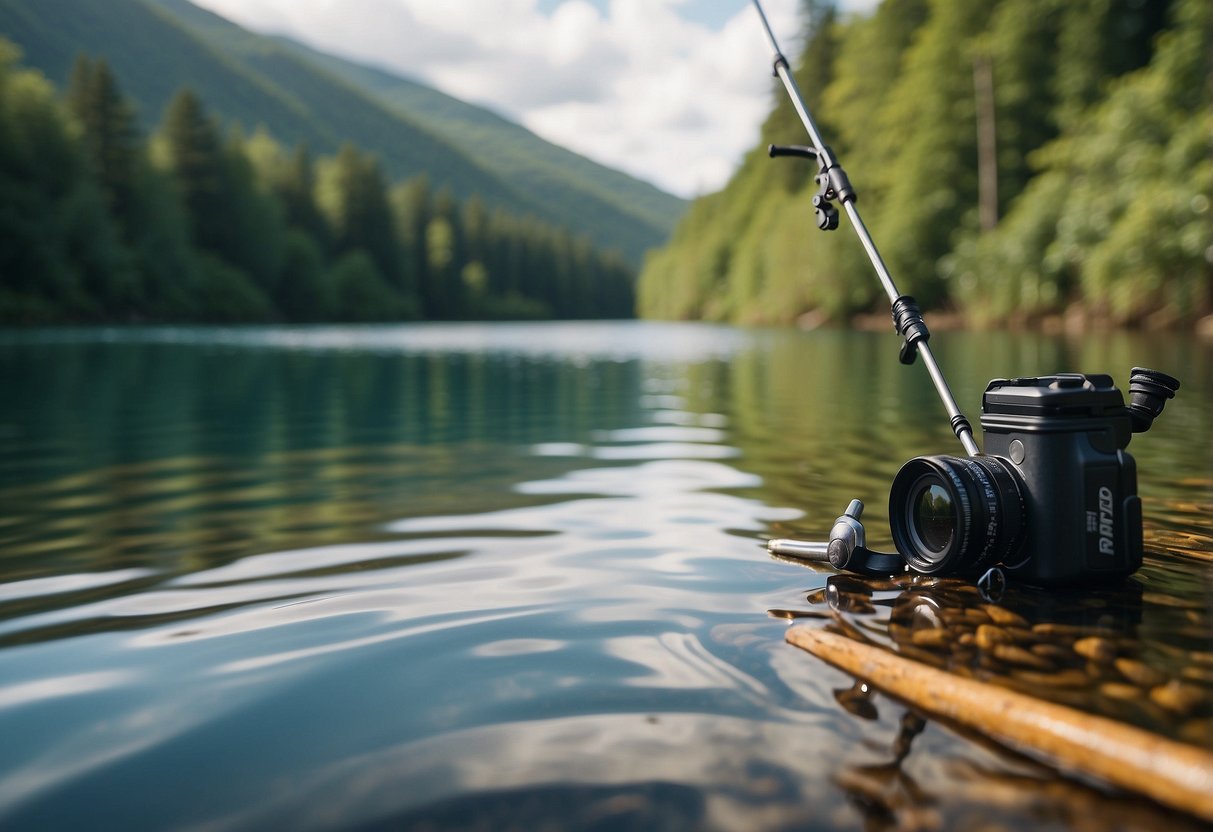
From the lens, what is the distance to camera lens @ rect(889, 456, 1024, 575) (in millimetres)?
3213

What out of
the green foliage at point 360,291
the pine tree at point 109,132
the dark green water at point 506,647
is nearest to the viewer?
the dark green water at point 506,647

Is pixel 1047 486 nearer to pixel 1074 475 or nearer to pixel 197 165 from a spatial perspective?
pixel 1074 475

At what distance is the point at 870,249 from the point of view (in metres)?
4.07

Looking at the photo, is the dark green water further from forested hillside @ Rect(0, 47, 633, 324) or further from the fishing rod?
forested hillside @ Rect(0, 47, 633, 324)

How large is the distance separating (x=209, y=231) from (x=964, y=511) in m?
77.4

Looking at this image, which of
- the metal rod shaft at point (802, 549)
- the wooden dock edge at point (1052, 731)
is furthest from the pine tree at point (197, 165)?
the wooden dock edge at point (1052, 731)

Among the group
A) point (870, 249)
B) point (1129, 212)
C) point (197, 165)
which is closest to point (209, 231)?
point (197, 165)

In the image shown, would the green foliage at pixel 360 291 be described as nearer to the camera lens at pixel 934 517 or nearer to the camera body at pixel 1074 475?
the camera lens at pixel 934 517

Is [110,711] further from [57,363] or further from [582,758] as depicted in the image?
[57,363]

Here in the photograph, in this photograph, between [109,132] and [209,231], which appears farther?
[209,231]

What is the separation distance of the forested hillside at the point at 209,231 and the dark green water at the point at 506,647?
1803 inches

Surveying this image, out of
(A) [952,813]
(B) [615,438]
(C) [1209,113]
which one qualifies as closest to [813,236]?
(C) [1209,113]

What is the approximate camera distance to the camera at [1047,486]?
3.12m

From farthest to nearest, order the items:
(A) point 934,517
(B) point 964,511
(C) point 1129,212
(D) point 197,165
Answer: (D) point 197,165
(C) point 1129,212
(A) point 934,517
(B) point 964,511
